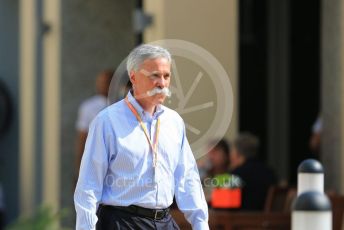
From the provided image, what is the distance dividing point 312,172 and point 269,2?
34.1 feet

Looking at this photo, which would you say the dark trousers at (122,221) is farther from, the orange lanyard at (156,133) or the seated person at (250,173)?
the seated person at (250,173)

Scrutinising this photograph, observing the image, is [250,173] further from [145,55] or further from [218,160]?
[145,55]

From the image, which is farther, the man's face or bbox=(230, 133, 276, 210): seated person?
bbox=(230, 133, 276, 210): seated person

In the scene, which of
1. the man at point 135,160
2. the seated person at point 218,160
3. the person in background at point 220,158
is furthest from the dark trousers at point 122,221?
the person in background at point 220,158

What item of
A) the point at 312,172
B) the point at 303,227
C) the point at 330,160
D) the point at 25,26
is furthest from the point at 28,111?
the point at 303,227

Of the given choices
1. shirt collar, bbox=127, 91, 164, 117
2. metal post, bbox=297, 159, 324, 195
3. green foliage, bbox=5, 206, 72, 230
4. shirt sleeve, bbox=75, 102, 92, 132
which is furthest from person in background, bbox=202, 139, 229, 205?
shirt collar, bbox=127, 91, 164, 117

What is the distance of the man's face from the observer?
6609 mm

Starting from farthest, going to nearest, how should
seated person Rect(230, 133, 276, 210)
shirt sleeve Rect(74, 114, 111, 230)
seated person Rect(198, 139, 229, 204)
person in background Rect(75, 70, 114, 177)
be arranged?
person in background Rect(75, 70, 114, 177)
seated person Rect(198, 139, 229, 204)
seated person Rect(230, 133, 276, 210)
shirt sleeve Rect(74, 114, 111, 230)

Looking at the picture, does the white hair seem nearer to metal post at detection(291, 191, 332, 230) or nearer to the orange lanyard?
the orange lanyard

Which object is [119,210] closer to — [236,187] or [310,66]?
[236,187]

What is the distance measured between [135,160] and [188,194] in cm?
44

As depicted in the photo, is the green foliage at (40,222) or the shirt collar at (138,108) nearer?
the shirt collar at (138,108)

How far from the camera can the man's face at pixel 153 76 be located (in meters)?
6.61

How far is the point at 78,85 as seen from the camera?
16.3 m
